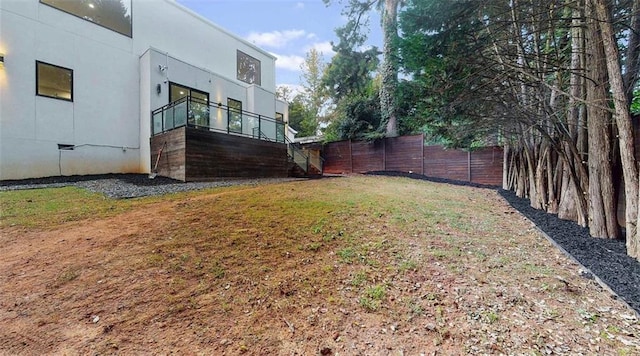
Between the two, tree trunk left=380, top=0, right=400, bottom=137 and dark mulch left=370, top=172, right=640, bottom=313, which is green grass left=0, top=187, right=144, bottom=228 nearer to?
dark mulch left=370, top=172, right=640, bottom=313

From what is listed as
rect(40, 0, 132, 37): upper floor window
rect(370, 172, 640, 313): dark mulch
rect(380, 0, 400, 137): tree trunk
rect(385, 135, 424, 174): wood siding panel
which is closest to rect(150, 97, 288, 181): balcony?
rect(40, 0, 132, 37): upper floor window

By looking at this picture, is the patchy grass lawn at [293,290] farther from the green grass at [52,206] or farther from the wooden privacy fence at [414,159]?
the wooden privacy fence at [414,159]

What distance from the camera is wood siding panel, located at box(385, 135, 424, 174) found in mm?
12992

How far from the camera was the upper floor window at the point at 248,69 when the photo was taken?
575 inches

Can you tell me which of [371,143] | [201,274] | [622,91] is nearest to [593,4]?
[622,91]

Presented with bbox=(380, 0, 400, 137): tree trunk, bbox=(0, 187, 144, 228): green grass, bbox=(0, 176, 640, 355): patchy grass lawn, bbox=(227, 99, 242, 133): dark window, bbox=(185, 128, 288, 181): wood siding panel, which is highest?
bbox=(380, 0, 400, 137): tree trunk

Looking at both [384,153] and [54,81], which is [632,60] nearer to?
[384,153]

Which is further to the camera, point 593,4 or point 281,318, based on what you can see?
point 593,4

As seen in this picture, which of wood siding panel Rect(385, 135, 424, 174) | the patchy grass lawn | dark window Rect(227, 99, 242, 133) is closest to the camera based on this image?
the patchy grass lawn

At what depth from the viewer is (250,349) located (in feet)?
5.49

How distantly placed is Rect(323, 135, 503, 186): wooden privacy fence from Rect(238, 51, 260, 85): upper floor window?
18.8 feet

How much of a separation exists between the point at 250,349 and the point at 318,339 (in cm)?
44

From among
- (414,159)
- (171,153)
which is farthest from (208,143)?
(414,159)

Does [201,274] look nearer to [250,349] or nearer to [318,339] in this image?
[250,349]
